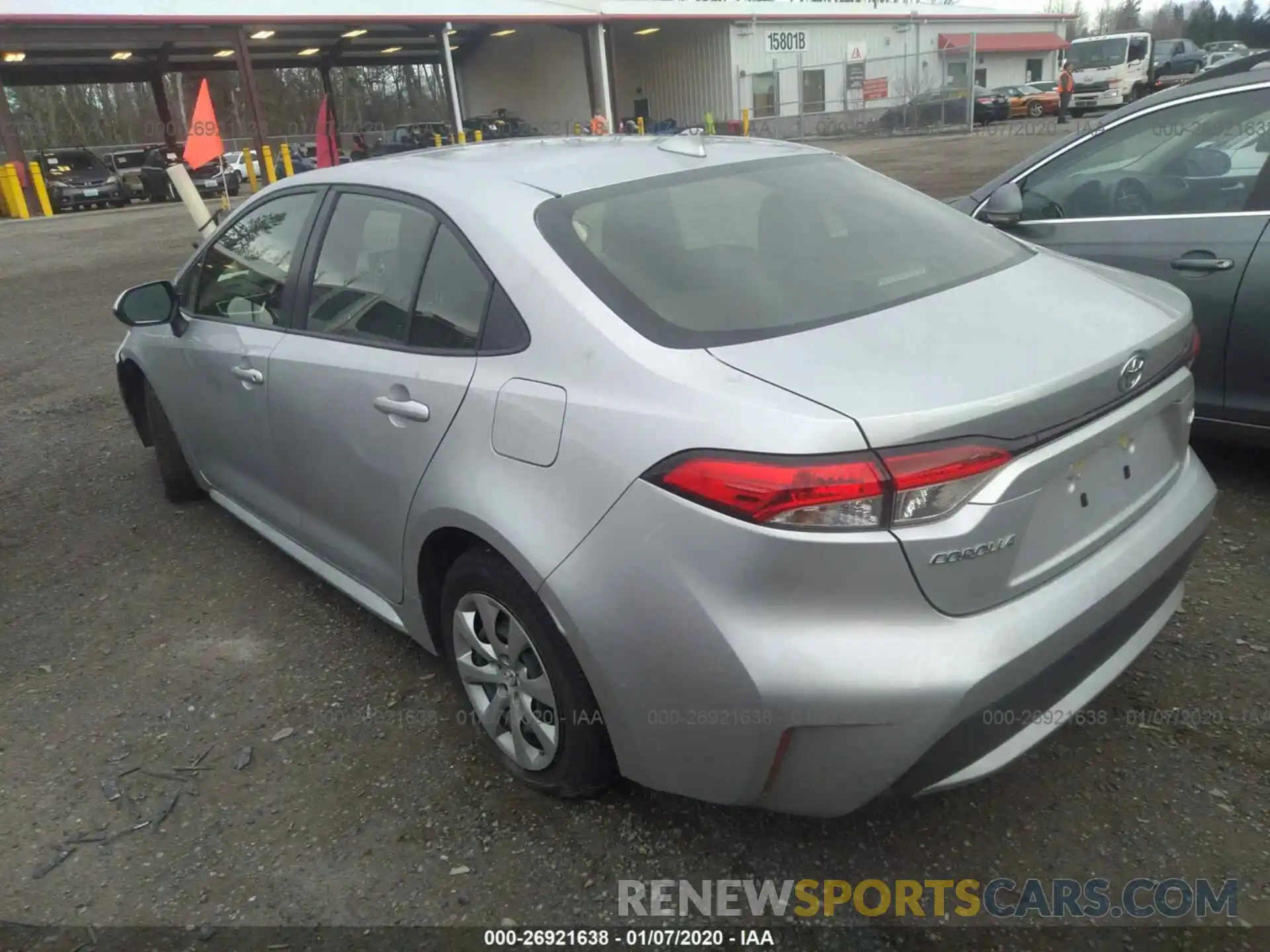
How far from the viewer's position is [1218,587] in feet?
10.7

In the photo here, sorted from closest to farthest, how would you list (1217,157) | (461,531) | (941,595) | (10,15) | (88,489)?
(941,595) < (461,531) < (1217,157) < (88,489) < (10,15)

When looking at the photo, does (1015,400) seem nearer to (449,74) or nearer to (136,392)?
(136,392)

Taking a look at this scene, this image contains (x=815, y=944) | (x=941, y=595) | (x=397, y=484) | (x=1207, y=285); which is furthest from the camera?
(x=1207, y=285)

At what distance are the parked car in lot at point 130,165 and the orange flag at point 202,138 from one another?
22.2m

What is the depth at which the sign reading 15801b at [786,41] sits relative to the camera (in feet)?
117

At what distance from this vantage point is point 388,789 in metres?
2.66

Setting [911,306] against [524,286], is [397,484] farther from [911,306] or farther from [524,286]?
[911,306]

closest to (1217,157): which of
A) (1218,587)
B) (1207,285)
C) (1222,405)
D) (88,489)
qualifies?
(1207,285)

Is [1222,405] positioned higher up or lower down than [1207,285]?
lower down

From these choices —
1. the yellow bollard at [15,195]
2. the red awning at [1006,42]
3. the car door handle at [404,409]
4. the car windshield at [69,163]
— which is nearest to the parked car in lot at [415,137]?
the car windshield at [69,163]

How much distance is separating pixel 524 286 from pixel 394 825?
1438mm

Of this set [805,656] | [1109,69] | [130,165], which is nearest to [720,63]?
[1109,69]

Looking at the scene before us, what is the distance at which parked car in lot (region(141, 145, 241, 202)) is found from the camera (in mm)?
28500

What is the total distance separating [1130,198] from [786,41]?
117 ft
